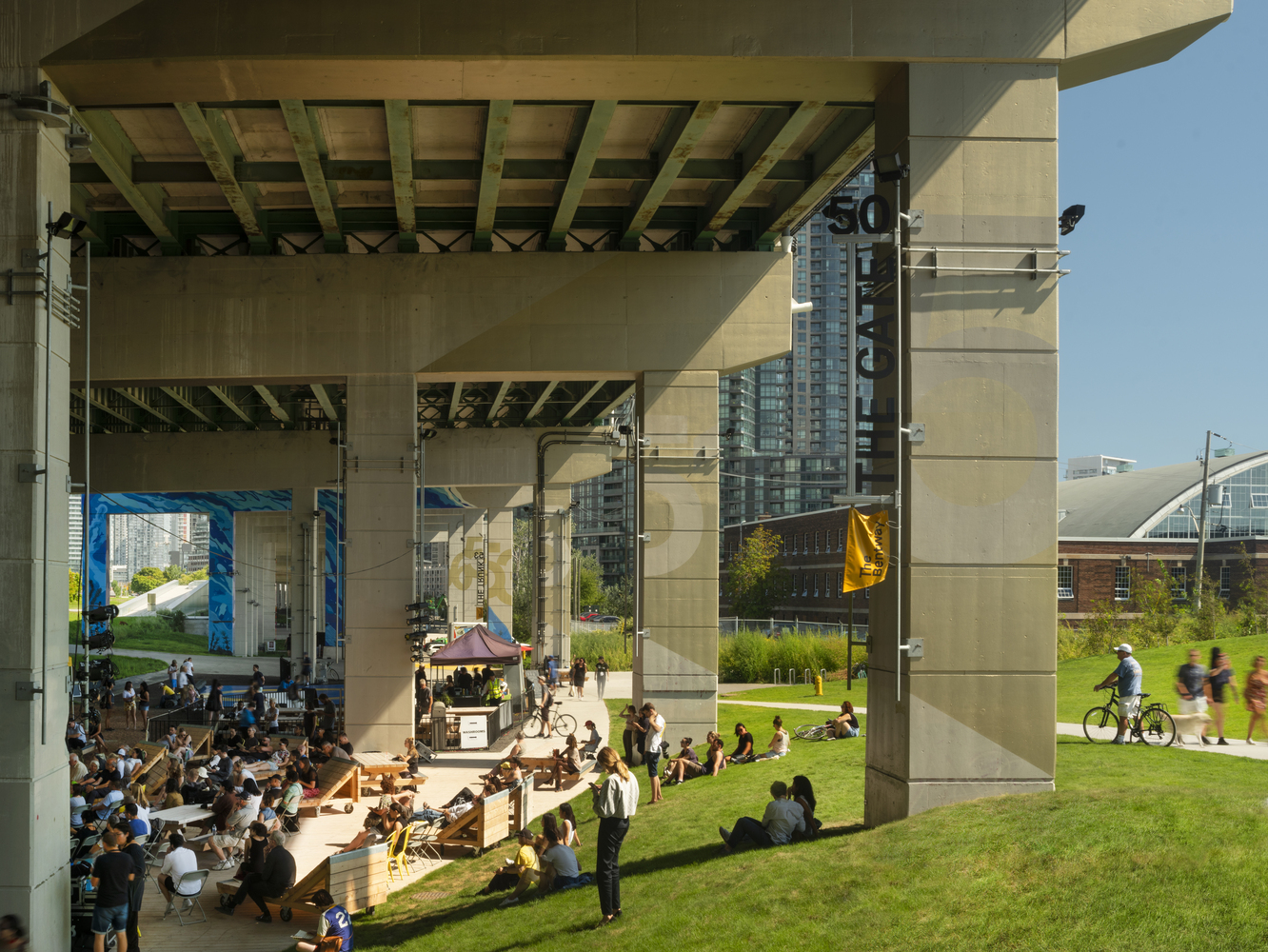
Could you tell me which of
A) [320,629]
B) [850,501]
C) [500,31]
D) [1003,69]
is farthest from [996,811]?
[320,629]

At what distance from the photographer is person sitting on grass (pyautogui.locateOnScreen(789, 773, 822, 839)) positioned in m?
11.6

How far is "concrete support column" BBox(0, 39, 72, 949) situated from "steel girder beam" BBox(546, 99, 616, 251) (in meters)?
7.61

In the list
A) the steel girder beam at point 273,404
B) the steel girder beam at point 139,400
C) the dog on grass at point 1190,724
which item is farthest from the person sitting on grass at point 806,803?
the steel girder beam at point 139,400

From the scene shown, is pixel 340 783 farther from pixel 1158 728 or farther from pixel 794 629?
pixel 794 629

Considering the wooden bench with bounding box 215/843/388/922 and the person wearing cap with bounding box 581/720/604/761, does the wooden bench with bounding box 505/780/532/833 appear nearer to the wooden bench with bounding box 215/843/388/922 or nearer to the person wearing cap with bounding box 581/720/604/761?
the wooden bench with bounding box 215/843/388/922

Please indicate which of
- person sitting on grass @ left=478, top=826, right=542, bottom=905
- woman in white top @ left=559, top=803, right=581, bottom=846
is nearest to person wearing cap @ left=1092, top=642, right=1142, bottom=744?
woman in white top @ left=559, top=803, right=581, bottom=846

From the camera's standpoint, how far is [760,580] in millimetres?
73875

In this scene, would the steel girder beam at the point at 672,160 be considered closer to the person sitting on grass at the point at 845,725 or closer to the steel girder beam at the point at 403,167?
the steel girder beam at the point at 403,167

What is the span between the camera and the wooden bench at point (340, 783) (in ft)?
62.8

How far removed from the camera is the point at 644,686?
24797 mm

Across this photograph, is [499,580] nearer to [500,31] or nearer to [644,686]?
[644,686]

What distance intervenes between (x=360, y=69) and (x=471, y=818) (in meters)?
10.1

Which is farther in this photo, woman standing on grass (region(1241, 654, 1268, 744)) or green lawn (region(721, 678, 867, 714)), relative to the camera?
green lawn (region(721, 678, 867, 714))

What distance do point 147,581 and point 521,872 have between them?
149617 millimetres
